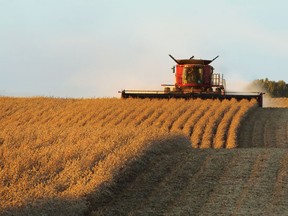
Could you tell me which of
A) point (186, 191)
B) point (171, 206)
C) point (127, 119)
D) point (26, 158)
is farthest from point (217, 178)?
point (127, 119)

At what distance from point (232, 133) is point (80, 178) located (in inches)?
619

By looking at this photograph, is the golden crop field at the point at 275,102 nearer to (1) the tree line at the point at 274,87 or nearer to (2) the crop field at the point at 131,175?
(1) the tree line at the point at 274,87

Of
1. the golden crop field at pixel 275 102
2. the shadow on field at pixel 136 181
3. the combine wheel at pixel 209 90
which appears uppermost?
the combine wheel at pixel 209 90

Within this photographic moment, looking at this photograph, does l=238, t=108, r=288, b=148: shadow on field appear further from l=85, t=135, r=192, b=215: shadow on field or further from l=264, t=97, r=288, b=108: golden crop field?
l=264, t=97, r=288, b=108: golden crop field

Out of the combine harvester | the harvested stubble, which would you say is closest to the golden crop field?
the combine harvester

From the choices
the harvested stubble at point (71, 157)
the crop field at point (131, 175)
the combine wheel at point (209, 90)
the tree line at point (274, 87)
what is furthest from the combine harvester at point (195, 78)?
the tree line at point (274, 87)

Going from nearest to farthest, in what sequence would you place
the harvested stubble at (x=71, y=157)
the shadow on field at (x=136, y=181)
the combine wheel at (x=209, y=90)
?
the harvested stubble at (x=71, y=157)
the shadow on field at (x=136, y=181)
the combine wheel at (x=209, y=90)

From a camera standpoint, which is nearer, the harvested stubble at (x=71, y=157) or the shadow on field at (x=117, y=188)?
the shadow on field at (x=117, y=188)

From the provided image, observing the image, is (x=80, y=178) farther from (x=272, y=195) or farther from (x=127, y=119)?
(x=127, y=119)

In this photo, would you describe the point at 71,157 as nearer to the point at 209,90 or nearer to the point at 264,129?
the point at 264,129

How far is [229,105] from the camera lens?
31859 mm

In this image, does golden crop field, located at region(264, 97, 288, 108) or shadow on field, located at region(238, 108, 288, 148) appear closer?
shadow on field, located at region(238, 108, 288, 148)

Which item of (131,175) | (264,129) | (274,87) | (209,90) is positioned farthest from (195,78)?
(274,87)

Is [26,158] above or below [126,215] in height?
above
